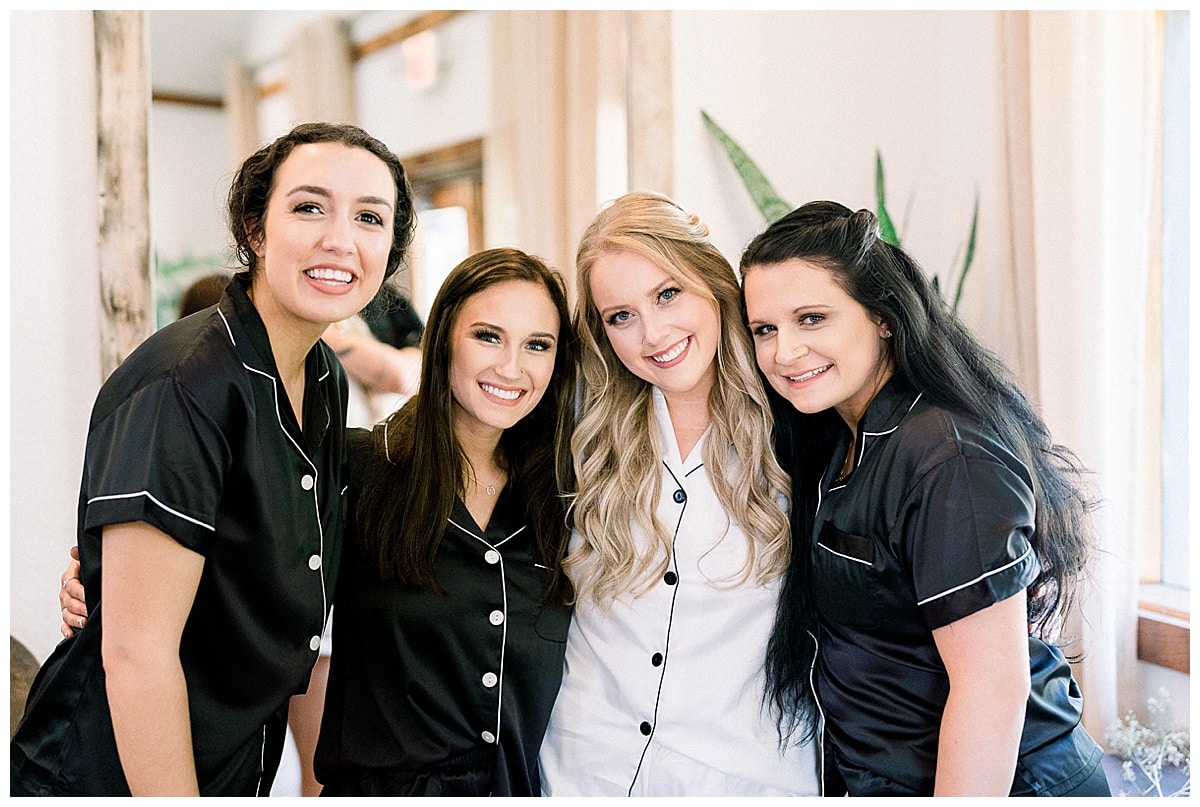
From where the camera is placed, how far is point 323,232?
1.58 m

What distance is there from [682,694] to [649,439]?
52 centimetres

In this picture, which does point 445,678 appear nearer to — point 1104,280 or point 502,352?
point 502,352

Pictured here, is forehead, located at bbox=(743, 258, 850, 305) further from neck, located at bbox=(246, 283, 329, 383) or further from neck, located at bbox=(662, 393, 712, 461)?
neck, located at bbox=(246, 283, 329, 383)

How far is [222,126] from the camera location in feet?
8.66

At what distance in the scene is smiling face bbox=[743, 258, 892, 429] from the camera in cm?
171

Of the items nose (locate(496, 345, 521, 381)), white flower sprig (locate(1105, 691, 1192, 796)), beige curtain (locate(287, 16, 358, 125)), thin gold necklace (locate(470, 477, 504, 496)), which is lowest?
white flower sprig (locate(1105, 691, 1192, 796))

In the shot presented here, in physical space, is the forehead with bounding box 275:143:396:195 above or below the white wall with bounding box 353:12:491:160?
below

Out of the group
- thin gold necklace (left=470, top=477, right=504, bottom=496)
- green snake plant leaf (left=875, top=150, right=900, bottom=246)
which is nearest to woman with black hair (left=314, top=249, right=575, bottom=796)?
thin gold necklace (left=470, top=477, right=504, bottom=496)

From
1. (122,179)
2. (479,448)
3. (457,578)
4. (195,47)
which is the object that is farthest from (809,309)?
(195,47)

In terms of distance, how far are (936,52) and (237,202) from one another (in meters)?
2.74

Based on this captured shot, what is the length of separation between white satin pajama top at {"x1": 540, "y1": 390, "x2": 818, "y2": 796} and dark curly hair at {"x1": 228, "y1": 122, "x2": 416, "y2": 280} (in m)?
0.90

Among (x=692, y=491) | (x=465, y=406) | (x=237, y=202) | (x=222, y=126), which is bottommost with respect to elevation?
→ (x=692, y=491)
